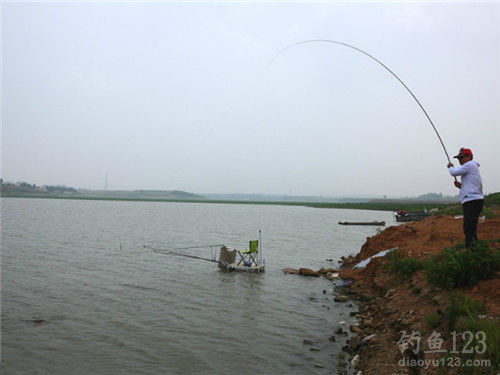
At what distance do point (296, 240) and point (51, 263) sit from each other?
2242 cm

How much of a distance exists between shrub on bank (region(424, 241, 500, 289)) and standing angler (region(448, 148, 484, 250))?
317 mm

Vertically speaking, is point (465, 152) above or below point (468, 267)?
above

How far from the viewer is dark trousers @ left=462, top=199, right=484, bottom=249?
7.81 metres

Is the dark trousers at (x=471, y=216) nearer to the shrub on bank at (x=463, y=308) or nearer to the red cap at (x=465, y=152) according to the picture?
the red cap at (x=465, y=152)

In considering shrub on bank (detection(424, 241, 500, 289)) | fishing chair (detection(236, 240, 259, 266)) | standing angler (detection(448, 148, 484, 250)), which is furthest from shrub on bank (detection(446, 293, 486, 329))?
fishing chair (detection(236, 240, 259, 266))

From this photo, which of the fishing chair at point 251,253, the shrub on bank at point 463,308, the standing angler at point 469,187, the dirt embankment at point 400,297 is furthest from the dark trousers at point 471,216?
the fishing chair at point 251,253

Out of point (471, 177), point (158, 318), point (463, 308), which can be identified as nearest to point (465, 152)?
point (471, 177)

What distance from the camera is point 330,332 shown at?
9961 mm

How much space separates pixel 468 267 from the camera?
Result: 305 inches

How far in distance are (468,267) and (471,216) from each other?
3.98 ft

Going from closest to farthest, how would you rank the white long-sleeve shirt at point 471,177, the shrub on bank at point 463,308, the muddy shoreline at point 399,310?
1. the shrub on bank at point 463,308
2. the muddy shoreline at point 399,310
3. the white long-sleeve shirt at point 471,177

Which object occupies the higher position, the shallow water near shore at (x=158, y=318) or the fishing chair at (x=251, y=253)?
the fishing chair at (x=251, y=253)

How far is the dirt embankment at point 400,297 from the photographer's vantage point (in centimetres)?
700

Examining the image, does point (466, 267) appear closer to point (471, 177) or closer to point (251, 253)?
point (471, 177)
